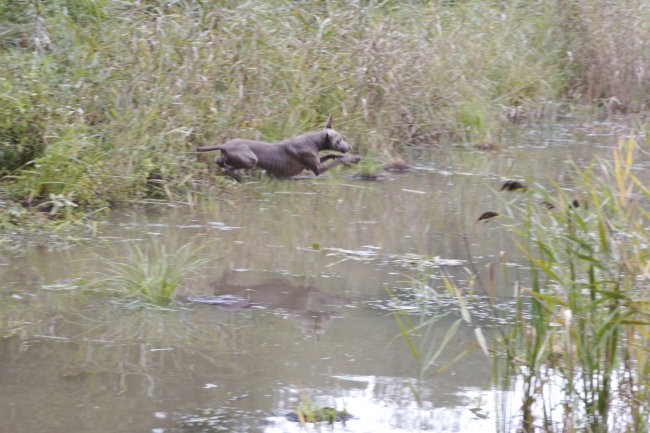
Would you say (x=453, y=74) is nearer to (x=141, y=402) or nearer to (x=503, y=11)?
(x=503, y=11)

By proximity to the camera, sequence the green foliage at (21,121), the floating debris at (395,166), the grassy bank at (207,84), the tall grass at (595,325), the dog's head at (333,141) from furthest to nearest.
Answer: the floating debris at (395,166) < the dog's head at (333,141) < the grassy bank at (207,84) < the green foliage at (21,121) < the tall grass at (595,325)

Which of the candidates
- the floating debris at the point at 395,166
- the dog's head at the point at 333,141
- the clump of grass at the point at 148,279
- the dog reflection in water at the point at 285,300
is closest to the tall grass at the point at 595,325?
the dog reflection in water at the point at 285,300

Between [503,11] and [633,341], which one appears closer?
[633,341]

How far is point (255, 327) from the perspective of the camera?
5832 millimetres

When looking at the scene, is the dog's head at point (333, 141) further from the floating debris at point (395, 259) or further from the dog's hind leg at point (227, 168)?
the floating debris at point (395, 259)

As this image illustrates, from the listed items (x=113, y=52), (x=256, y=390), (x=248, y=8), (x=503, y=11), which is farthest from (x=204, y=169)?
(x=503, y=11)

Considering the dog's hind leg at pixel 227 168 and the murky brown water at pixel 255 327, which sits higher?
the dog's hind leg at pixel 227 168

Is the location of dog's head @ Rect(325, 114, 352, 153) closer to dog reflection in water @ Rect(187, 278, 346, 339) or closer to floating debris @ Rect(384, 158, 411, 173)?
floating debris @ Rect(384, 158, 411, 173)

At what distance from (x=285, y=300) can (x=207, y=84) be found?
148 inches

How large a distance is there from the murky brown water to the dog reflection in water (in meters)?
0.02

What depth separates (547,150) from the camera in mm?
12219

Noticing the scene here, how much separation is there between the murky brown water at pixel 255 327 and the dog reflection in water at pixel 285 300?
2 centimetres

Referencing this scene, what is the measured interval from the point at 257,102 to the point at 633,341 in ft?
20.9

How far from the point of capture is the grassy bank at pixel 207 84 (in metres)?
8.45
